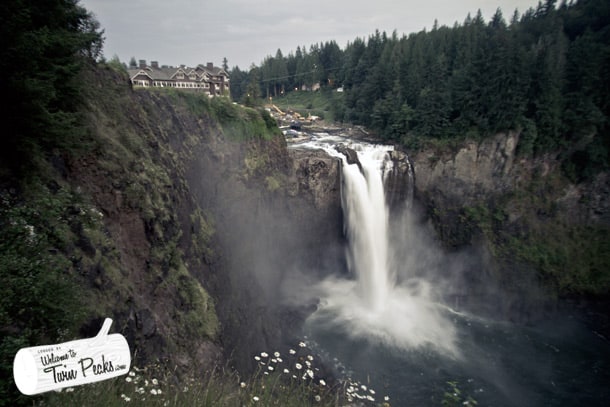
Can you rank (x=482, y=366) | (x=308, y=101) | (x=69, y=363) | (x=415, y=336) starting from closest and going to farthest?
(x=69, y=363) → (x=482, y=366) → (x=415, y=336) → (x=308, y=101)

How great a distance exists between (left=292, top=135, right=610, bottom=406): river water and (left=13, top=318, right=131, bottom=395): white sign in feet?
57.7

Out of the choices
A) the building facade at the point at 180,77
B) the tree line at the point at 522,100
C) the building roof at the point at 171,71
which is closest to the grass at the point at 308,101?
the building facade at the point at 180,77

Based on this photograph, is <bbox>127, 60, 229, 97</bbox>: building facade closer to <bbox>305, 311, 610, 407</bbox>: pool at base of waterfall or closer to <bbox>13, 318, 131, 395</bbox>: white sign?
<bbox>305, 311, 610, 407</bbox>: pool at base of waterfall

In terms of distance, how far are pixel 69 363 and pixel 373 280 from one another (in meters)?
26.7

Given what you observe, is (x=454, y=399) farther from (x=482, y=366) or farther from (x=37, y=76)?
(x=482, y=366)

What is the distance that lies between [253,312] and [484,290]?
822 inches

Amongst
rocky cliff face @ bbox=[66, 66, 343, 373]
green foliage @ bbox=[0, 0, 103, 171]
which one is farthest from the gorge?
green foliage @ bbox=[0, 0, 103, 171]

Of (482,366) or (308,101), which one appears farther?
(308,101)

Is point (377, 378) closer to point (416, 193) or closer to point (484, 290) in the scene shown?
point (484, 290)

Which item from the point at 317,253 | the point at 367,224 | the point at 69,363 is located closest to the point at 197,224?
the point at 317,253

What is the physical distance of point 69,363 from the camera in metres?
3.04

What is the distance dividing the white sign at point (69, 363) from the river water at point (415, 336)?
57.7 feet

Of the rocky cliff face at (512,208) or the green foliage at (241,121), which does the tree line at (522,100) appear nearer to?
the rocky cliff face at (512,208)

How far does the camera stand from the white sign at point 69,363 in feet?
9.42
